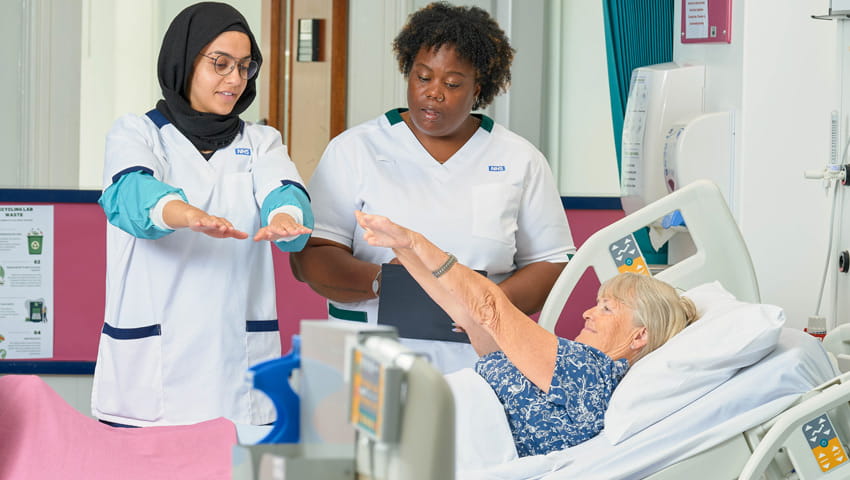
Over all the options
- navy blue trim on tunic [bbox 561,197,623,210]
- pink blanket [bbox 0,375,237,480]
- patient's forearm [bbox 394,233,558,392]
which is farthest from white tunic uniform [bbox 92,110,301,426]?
navy blue trim on tunic [bbox 561,197,623,210]

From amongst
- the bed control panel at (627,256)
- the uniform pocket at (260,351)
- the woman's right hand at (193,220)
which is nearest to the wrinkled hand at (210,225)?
the woman's right hand at (193,220)

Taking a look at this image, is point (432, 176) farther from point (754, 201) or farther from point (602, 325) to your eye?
point (754, 201)

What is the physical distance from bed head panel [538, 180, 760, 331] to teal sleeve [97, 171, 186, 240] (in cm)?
87

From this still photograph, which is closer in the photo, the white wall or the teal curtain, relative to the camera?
the white wall

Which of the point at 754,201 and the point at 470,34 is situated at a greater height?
the point at 470,34

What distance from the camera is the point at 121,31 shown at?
5.10 meters

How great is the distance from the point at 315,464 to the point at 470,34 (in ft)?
5.27

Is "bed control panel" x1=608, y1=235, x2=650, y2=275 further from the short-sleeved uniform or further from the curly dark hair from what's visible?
the curly dark hair

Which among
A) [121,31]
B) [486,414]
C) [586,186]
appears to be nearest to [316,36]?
[121,31]

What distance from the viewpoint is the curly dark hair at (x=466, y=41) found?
7.87 ft

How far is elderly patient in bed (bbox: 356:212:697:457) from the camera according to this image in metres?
Result: 1.94

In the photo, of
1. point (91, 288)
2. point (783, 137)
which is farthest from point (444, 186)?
point (91, 288)

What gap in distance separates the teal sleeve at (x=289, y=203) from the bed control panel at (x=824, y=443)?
1029 millimetres

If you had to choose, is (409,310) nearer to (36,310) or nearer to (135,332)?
(135,332)
